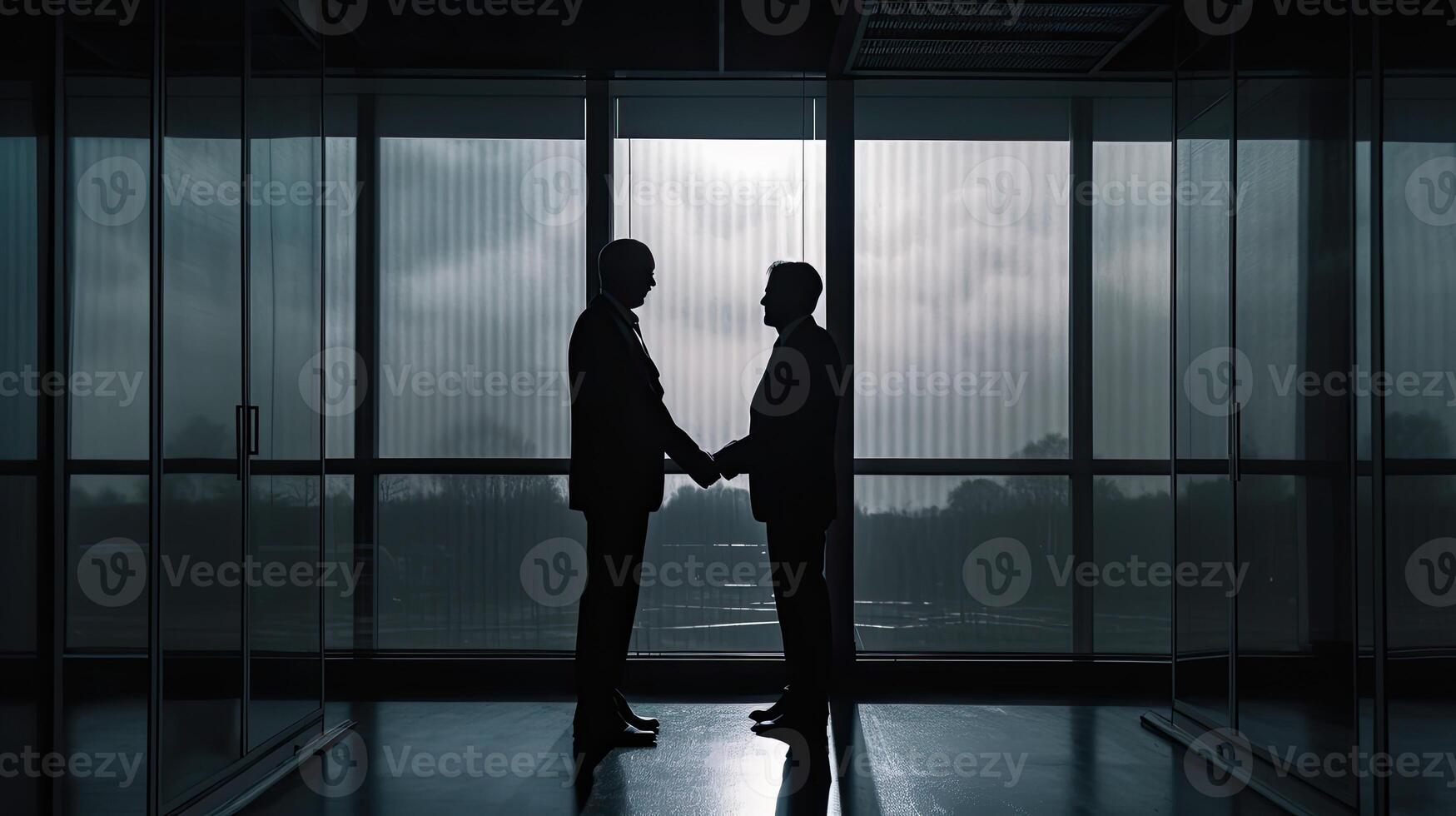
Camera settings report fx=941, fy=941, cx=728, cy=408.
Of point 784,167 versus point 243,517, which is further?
point 784,167

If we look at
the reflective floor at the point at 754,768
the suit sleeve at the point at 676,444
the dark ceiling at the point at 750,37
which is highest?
the dark ceiling at the point at 750,37

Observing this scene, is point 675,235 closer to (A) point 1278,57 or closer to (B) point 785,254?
(B) point 785,254

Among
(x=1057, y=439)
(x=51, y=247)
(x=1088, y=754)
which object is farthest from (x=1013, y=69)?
(x=51, y=247)

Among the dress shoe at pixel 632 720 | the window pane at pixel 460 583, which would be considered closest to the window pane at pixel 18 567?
the dress shoe at pixel 632 720

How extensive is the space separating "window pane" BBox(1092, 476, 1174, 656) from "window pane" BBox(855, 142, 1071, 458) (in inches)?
15.4

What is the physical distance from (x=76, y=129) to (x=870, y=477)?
3477 mm

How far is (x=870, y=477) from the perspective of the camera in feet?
15.4

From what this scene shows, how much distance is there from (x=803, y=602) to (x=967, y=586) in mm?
1346

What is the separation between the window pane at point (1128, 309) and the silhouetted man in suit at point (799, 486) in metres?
1.77

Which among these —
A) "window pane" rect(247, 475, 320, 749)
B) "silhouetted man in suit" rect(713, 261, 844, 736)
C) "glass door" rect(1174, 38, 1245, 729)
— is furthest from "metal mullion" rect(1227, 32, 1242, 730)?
"window pane" rect(247, 475, 320, 749)

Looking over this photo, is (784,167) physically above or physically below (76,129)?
above

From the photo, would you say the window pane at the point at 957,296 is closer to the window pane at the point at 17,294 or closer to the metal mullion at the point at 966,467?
the metal mullion at the point at 966,467

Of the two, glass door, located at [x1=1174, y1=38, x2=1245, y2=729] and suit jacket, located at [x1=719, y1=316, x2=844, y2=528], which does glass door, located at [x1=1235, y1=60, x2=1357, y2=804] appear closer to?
glass door, located at [x1=1174, y1=38, x2=1245, y2=729]

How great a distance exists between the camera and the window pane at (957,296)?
4707mm
